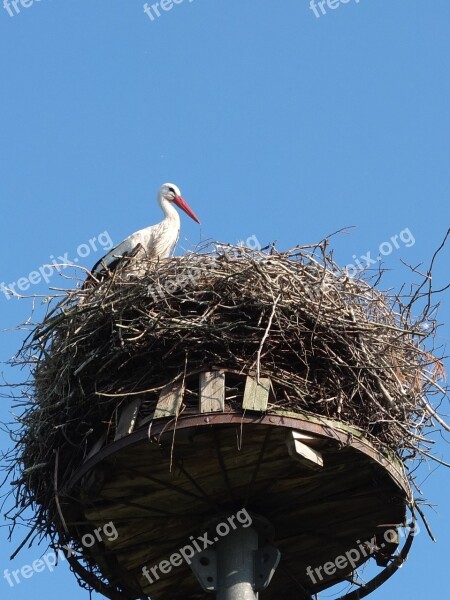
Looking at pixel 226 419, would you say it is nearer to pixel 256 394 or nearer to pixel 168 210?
pixel 256 394

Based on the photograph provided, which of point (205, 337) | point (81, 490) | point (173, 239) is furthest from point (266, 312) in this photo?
point (173, 239)

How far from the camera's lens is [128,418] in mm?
6461

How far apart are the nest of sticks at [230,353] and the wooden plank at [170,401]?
13 cm

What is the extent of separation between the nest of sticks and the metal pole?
87 cm

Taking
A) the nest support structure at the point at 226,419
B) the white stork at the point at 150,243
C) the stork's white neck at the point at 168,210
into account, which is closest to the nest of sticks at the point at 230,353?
the nest support structure at the point at 226,419

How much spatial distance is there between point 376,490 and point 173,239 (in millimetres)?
4367

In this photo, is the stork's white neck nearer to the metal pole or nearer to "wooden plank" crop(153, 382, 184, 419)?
"wooden plank" crop(153, 382, 184, 419)

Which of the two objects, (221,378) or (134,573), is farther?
(134,573)

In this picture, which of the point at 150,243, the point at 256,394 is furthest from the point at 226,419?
the point at 150,243

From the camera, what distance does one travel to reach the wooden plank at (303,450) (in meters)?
6.14

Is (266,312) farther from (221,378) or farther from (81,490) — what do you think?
(81,490)

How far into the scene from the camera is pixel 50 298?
7.98 m

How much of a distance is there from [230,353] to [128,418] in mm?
722

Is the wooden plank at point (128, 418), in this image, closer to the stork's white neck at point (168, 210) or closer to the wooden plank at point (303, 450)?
the wooden plank at point (303, 450)
